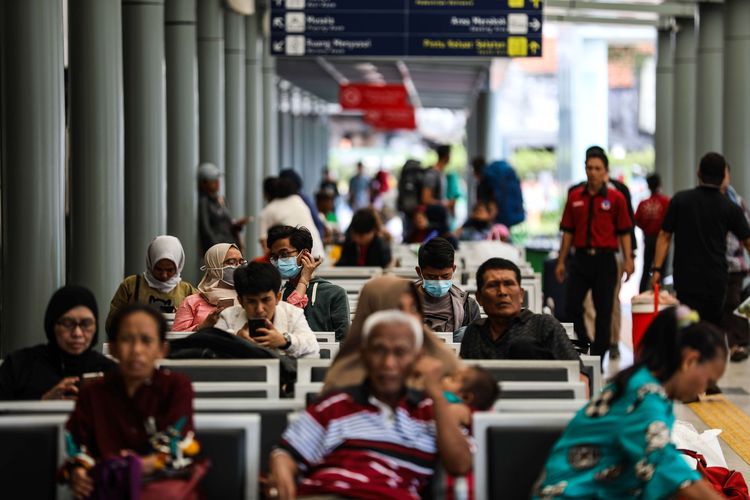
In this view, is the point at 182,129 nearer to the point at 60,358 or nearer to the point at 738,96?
the point at 738,96

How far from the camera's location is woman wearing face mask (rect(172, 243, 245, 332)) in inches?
347

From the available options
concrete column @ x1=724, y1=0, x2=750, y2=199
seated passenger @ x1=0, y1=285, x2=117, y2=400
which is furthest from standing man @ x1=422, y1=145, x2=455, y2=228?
seated passenger @ x1=0, y1=285, x2=117, y2=400

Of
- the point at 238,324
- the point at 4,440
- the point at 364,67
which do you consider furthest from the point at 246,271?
the point at 364,67

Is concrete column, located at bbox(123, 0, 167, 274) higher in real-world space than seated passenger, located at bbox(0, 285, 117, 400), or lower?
higher

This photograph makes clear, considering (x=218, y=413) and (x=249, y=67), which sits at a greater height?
(x=249, y=67)

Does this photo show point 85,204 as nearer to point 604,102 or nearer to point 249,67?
point 249,67

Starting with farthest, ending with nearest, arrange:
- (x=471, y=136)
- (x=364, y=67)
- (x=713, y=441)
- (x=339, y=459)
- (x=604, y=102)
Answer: (x=471, y=136)
(x=364, y=67)
(x=604, y=102)
(x=713, y=441)
(x=339, y=459)

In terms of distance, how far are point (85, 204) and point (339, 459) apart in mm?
7577

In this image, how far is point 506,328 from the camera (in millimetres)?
7516

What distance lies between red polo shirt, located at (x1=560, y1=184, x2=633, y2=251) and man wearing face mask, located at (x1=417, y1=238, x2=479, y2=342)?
4395 mm

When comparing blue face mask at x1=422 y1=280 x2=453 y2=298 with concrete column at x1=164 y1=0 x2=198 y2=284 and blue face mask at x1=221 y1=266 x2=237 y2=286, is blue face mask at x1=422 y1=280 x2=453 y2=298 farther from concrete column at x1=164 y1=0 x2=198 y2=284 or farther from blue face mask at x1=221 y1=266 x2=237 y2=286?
concrete column at x1=164 y1=0 x2=198 y2=284

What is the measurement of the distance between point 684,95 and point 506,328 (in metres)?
16.9

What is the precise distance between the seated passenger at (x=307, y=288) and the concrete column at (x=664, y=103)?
1636 cm

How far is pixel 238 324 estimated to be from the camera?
25.6 ft
